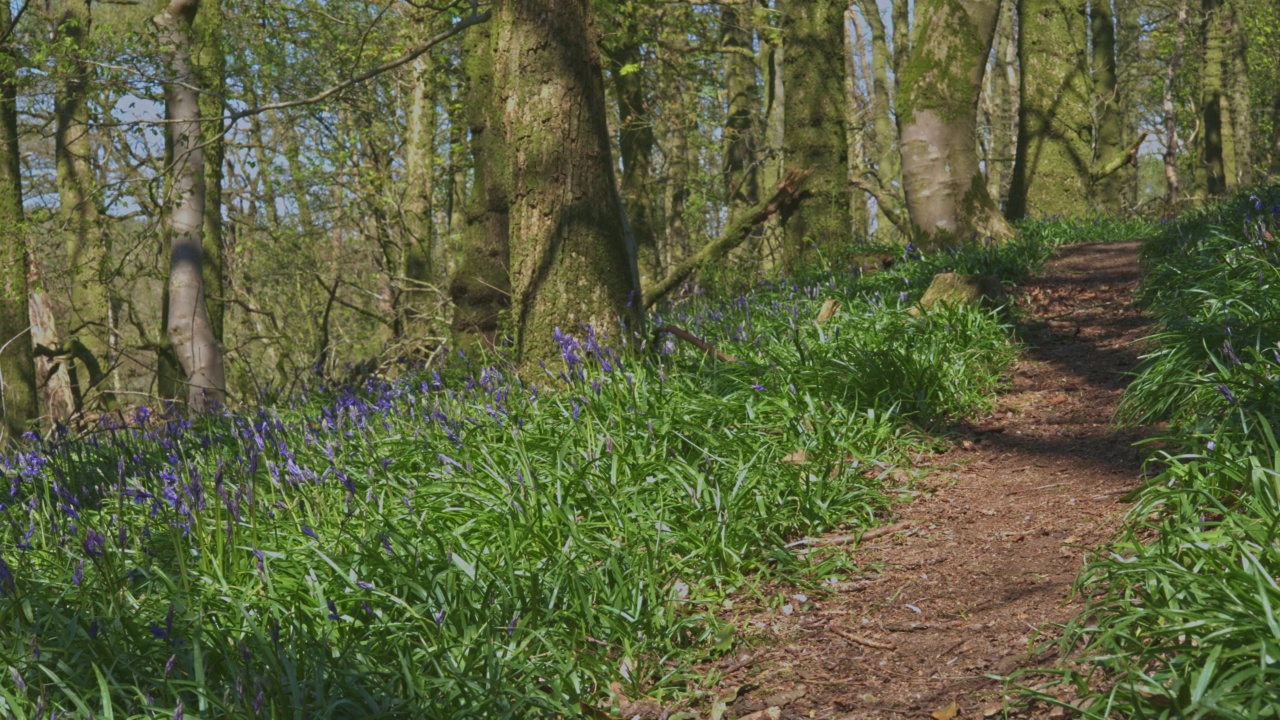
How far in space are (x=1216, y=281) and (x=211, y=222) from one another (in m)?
10.9

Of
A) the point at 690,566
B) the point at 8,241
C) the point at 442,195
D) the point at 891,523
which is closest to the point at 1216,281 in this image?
the point at 891,523

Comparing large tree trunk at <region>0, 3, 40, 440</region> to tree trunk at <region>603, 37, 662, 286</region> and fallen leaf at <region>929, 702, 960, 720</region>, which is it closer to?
tree trunk at <region>603, 37, 662, 286</region>

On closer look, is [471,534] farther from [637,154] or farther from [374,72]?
[637,154]

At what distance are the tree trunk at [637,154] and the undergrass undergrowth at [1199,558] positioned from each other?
9.03 metres

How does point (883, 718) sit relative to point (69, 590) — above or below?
below

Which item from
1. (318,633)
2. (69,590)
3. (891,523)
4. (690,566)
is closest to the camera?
(318,633)

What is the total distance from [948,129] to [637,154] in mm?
5377

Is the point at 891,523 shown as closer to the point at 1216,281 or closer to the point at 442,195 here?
the point at 1216,281

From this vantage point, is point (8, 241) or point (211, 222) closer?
point (8, 241)

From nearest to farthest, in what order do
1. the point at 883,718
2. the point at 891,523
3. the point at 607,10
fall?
1. the point at 883,718
2. the point at 891,523
3. the point at 607,10

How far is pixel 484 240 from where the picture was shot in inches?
364

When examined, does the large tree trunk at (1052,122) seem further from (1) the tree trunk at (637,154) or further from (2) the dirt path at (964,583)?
(2) the dirt path at (964,583)

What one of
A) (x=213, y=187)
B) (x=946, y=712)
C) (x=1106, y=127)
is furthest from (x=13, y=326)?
(x=1106, y=127)

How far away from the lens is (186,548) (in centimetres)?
371
